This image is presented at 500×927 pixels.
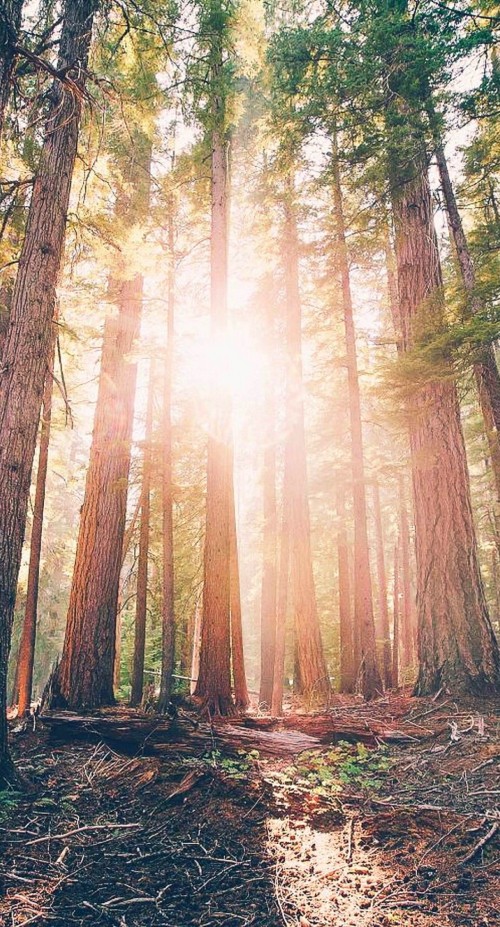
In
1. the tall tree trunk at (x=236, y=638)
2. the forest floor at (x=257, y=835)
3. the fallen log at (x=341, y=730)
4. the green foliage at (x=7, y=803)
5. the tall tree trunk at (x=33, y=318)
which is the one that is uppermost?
the tall tree trunk at (x=33, y=318)

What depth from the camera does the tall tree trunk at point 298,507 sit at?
910 centimetres

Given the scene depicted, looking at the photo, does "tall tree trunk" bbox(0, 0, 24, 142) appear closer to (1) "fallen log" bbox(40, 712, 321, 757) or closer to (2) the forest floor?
(2) the forest floor

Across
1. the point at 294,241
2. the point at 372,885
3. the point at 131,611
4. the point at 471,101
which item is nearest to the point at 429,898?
the point at 372,885

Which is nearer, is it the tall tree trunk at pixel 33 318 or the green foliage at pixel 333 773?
the green foliage at pixel 333 773

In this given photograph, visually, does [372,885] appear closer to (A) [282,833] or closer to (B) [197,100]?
(A) [282,833]

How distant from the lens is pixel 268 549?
12.4m

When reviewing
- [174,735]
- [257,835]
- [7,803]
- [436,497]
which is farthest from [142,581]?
[257,835]

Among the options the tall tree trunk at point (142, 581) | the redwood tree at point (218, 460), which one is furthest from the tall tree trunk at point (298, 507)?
the tall tree trunk at point (142, 581)

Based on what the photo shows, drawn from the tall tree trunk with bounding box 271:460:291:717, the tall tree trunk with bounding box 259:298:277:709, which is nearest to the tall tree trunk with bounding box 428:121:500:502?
the tall tree trunk with bounding box 271:460:291:717

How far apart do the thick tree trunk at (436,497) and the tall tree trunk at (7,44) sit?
582cm

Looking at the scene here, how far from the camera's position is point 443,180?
8.47 metres

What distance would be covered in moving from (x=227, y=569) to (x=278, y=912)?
189 inches

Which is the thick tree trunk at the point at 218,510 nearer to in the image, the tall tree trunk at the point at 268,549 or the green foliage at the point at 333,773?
the green foliage at the point at 333,773

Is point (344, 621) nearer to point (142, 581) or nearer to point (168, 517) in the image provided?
point (142, 581)
